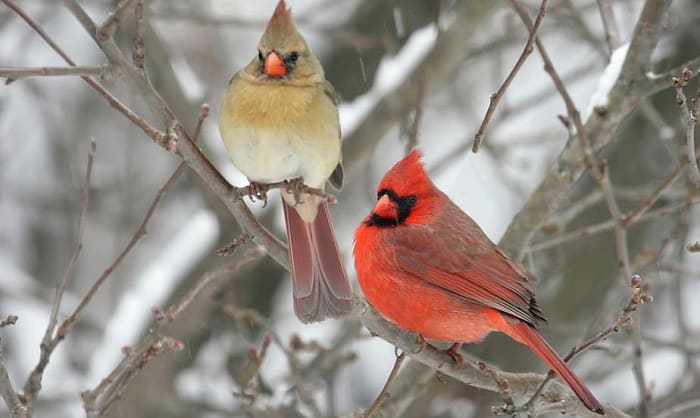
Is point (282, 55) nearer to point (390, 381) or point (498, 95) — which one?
point (498, 95)

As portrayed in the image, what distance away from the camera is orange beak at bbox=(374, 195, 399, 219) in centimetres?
338

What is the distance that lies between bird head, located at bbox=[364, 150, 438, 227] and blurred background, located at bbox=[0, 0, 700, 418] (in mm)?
295

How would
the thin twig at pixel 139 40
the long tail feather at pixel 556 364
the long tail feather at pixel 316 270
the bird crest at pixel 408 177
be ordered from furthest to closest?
the bird crest at pixel 408 177, the long tail feather at pixel 316 270, the long tail feather at pixel 556 364, the thin twig at pixel 139 40

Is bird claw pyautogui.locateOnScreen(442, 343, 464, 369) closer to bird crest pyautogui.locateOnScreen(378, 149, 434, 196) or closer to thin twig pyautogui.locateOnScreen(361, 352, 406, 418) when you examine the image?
thin twig pyautogui.locateOnScreen(361, 352, 406, 418)

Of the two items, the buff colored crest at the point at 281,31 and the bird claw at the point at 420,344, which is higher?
the buff colored crest at the point at 281,31

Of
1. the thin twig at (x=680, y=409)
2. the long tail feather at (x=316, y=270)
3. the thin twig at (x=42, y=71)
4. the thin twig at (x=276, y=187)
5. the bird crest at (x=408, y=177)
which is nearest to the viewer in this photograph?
the thin twig at (x=42, y=71)

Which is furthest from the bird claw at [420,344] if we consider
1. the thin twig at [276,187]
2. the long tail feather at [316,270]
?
the thin twig at [276,187]

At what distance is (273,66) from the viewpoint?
3.09 metres

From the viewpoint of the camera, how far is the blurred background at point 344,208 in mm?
4199

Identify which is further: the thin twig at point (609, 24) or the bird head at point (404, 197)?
the thin twig at point (609, 24)

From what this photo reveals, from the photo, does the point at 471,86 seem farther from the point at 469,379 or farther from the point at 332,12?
the point at 469,379

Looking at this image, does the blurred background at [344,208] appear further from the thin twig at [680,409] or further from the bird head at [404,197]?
the bird head at [404,197]


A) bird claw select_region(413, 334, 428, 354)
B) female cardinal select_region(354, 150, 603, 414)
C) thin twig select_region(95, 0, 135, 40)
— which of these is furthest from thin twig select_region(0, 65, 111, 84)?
female cardinal select_region(354, 150, 603, 414)

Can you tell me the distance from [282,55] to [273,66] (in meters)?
0.07
